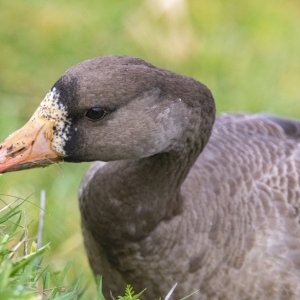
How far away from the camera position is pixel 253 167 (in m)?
5.07

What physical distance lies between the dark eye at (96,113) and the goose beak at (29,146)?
170 millimetres

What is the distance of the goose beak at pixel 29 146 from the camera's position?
412 centimetres

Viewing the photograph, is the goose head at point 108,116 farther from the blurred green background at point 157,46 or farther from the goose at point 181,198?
the blurred green background at point 157,46

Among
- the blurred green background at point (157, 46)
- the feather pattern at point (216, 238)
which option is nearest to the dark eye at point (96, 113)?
the feather pattern at point (216, 238)

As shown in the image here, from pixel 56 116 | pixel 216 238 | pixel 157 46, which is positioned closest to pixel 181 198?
pixel 216 238

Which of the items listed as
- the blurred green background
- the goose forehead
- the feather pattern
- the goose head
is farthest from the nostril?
the blurred green background

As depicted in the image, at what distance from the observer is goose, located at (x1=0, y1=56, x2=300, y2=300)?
14.3 ft

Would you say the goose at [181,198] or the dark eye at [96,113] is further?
the goose at [181,198]

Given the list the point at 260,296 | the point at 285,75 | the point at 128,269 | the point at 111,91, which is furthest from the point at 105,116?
the point at 285,75

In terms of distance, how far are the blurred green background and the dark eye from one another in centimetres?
354

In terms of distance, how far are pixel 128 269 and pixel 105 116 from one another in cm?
99

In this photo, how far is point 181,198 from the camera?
491 centimetres

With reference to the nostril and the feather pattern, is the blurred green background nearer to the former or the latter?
the feather pattern

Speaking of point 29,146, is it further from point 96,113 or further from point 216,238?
point 216,238
